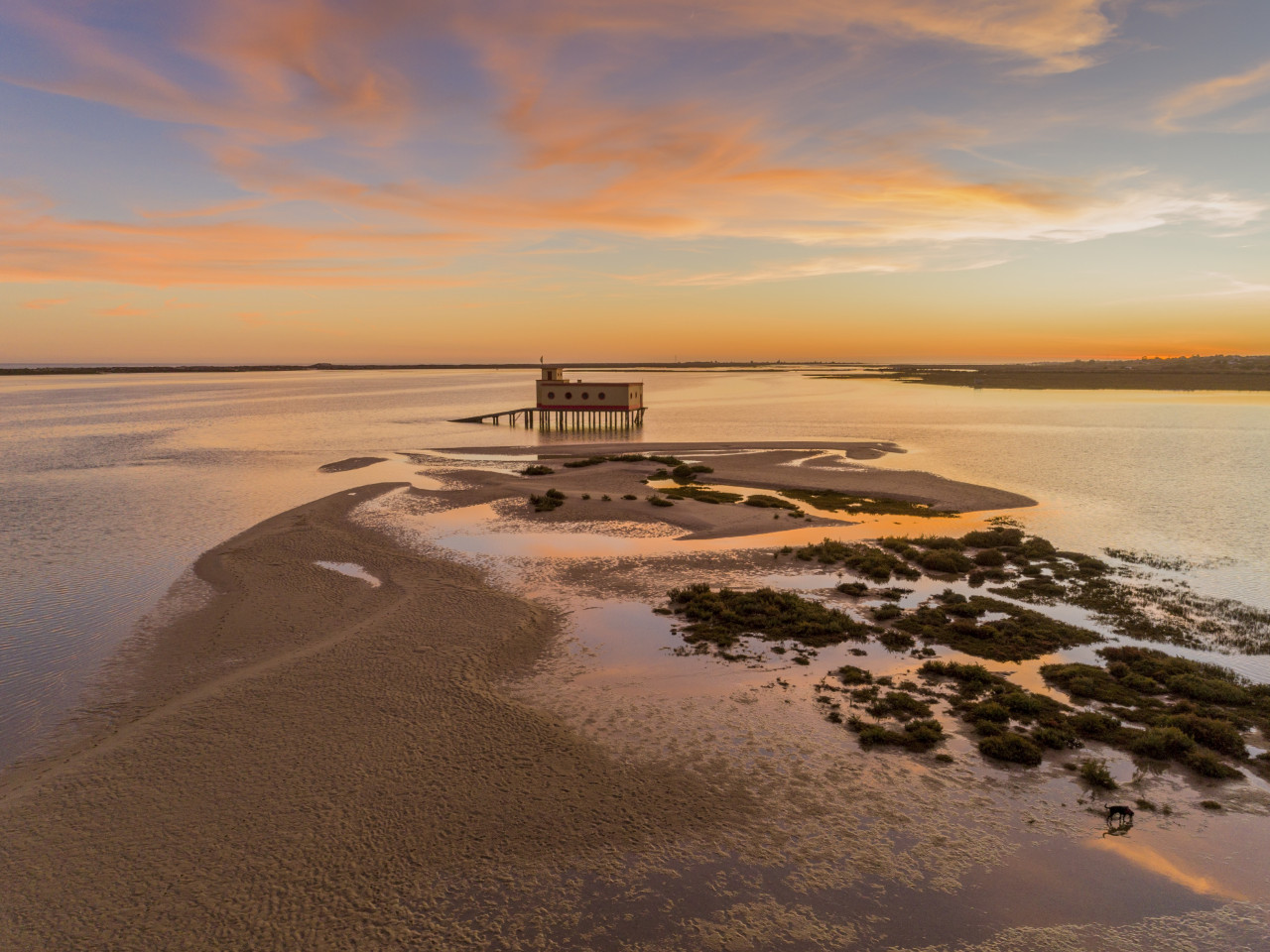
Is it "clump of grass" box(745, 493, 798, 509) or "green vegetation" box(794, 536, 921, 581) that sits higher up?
"clump of grass" box(745, 493, 798, 509)

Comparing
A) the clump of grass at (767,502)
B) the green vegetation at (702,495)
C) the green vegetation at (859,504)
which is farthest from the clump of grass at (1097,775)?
the green vegetation at (702,495)

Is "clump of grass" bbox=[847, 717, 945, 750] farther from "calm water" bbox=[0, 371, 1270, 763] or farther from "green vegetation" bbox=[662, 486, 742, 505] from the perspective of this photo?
"green vegetation" bbox=[662, 486, 742, 505]

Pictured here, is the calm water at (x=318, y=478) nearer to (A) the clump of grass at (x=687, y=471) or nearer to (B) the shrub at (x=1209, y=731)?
(B) the shrub at (x=1209, y=731)

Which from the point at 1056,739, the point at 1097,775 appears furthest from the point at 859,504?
the point at 1097,775

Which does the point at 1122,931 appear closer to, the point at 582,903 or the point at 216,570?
the point at 582,903

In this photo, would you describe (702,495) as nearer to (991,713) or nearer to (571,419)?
(991,713)

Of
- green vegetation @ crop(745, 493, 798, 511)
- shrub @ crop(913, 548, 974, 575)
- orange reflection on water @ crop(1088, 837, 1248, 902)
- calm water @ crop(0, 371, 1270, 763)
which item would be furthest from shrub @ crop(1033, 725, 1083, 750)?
green vegetation @ crop(745, 493, 798, 511)
